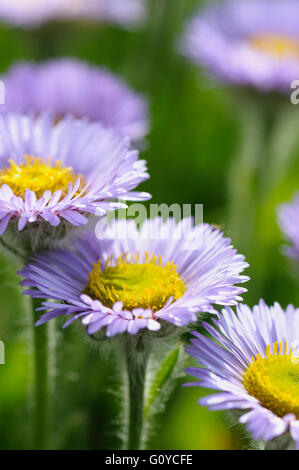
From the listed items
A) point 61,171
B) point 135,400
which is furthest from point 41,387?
point 61,171

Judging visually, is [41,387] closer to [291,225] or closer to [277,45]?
[291,225]

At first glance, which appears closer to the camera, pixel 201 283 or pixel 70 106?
pixel 201 283

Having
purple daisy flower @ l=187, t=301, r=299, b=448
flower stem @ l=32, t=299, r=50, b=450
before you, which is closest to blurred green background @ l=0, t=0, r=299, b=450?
flower stem @ l=32, t=299, r=50, b=450

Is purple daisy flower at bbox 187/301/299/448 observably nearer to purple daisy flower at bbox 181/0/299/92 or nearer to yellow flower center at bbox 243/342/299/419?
yellow flower center at bbox 243/342/299/419

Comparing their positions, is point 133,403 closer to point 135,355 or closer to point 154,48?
point 135,355

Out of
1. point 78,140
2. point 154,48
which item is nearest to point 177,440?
point 78,140

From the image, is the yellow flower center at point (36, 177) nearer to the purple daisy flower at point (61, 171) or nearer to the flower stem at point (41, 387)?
the purple daisy flower at point (61, 171)

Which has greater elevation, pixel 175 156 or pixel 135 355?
pixel 175 156
